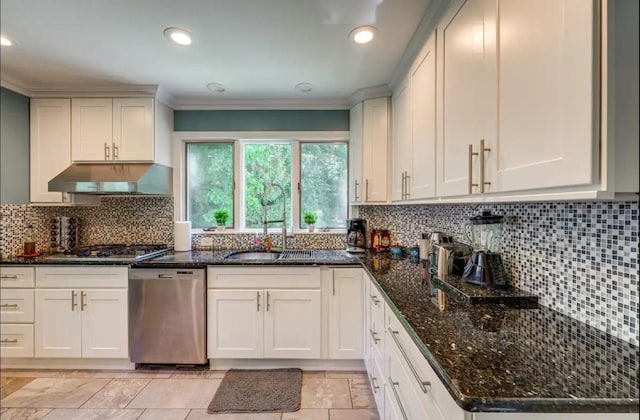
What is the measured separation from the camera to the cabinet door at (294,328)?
236 cm

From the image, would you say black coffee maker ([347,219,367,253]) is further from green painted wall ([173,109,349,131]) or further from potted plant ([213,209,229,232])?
potted plant ([213,209,229,232])

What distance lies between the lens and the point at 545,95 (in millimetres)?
808

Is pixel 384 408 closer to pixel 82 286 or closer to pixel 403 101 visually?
pixel 403 101

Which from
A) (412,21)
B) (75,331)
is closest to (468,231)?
(412,21)

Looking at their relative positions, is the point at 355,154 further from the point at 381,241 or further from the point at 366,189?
the point at 381,241

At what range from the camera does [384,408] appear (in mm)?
1572

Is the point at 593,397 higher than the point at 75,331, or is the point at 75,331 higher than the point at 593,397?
the point at 593,397

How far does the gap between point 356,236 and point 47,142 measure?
111 inches

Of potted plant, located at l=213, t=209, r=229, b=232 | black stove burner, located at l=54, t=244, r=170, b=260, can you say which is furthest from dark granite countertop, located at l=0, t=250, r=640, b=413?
black stove burner, located at l=54, t=244, r=170, b=260

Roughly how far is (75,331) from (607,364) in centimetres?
314

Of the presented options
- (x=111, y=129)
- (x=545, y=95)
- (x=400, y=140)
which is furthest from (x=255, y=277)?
(x=545, y=95)

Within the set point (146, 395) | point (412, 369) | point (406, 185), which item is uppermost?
point (406, 185)

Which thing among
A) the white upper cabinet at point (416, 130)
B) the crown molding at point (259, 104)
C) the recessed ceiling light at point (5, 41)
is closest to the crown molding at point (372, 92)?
the white upper cabinet at point (416, 130)

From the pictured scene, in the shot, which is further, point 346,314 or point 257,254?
point 257,254
